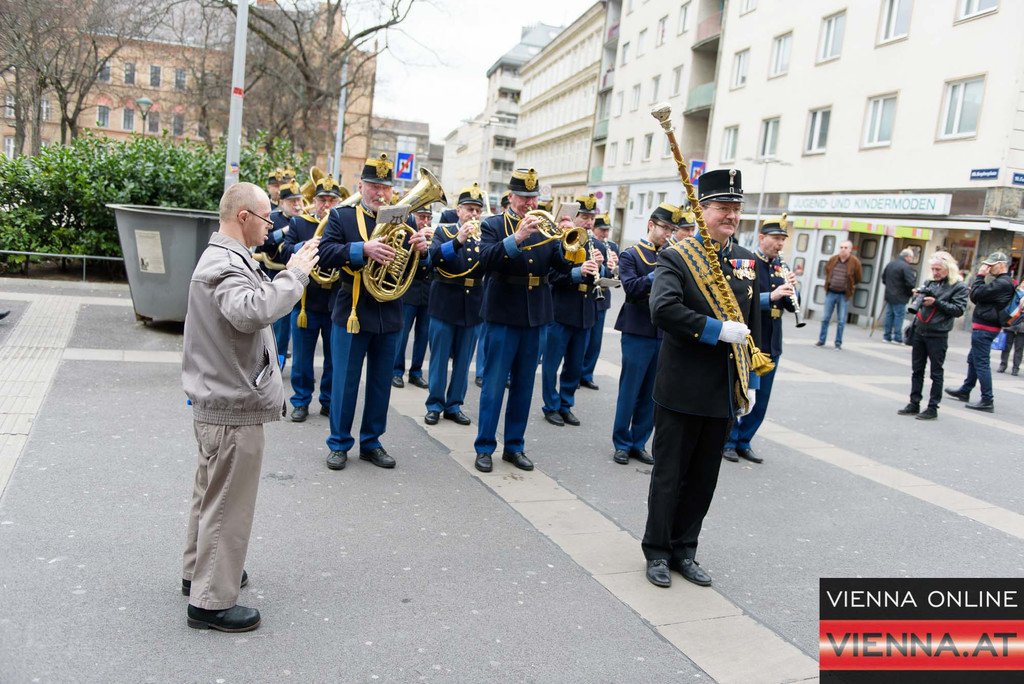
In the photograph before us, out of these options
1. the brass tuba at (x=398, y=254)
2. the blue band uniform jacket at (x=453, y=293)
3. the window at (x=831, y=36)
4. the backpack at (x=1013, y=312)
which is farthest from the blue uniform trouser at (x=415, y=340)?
the window at (x=831, y=36)

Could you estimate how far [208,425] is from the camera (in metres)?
3.58

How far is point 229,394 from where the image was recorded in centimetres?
353

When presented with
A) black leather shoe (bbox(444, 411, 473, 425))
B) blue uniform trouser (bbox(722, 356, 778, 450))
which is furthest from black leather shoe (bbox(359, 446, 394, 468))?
blue uniform trouser (bbox(722, 356, 778, 450))

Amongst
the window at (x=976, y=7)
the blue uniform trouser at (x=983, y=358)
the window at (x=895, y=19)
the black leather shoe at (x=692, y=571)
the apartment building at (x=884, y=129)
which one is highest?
the window at (x=895, y=19)

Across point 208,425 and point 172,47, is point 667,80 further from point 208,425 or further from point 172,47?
point 208,425

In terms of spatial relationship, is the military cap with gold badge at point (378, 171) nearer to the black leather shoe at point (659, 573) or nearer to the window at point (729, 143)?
the black leather shoe at point (659, 573)

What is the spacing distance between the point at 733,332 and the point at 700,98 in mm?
33808

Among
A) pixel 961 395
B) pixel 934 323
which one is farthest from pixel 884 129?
pixel 934 323

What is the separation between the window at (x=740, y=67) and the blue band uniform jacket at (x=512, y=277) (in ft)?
92.7

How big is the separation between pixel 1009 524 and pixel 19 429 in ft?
24.3

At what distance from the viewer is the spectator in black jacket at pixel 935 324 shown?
380 inches

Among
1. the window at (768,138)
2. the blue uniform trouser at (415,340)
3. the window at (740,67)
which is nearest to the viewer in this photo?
the blue uniform trouser at (415,340)

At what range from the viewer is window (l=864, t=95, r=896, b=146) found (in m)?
23.2

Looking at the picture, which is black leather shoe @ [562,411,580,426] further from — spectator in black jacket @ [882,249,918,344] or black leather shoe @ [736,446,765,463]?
spectator in black jacket @ [882,249,918,344]
